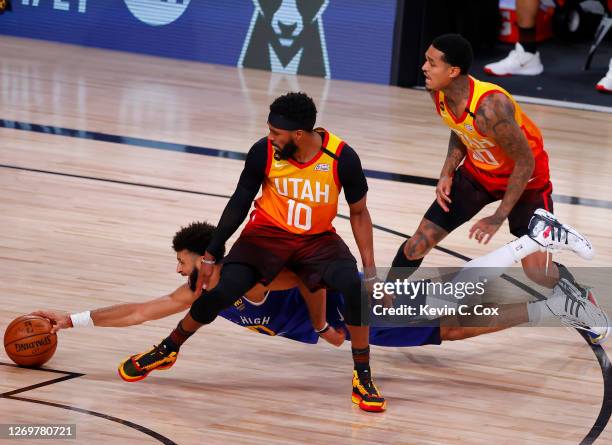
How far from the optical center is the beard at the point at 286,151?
4.41m

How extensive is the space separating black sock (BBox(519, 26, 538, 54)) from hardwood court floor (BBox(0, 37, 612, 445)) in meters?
1.97

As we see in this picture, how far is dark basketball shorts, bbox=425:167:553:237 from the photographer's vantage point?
5.47 m

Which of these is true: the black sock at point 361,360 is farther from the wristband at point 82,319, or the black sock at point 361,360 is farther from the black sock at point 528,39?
the black sock at point 528,39

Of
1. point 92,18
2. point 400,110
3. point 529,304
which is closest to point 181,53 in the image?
point 92,18

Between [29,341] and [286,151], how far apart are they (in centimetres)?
137

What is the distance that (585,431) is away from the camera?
432 cm

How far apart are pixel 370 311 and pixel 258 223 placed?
629 mm

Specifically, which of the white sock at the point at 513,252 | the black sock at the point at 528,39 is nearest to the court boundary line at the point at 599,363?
the white sock at the point at 513,252

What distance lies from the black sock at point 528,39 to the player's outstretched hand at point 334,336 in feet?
30.1

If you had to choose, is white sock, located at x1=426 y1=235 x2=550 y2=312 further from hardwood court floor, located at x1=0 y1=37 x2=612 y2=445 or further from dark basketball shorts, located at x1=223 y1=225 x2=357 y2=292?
dark basketball shorts, located at x1=223 y1=225 x2=357 y2=292

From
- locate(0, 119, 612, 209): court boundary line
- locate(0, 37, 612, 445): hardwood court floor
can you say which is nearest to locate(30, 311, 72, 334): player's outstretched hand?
locate(0, 37, 612, 445): hardwood court floor

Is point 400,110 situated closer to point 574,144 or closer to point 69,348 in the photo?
point 574,144

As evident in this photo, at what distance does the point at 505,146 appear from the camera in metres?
5.11

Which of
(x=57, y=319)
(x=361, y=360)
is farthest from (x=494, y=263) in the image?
(x=57, y=319)
